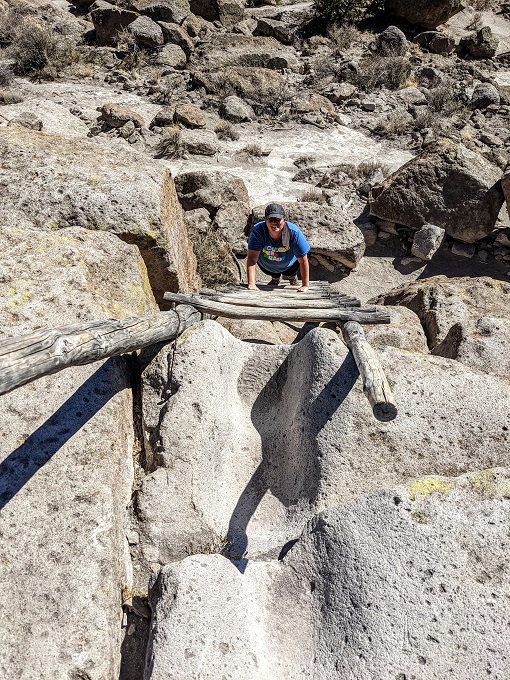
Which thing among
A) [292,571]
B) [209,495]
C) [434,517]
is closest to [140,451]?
[209,495]

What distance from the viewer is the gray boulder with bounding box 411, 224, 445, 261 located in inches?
316

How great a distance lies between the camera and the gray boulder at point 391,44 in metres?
14.9

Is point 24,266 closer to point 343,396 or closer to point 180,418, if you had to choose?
point 180,418

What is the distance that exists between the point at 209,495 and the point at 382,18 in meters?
19.1

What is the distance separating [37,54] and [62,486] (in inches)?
527

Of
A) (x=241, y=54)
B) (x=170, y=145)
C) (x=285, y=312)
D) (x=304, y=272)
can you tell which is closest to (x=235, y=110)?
(x=170, y=145)

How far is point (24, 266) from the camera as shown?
3.60 meters

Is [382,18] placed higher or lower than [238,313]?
higher

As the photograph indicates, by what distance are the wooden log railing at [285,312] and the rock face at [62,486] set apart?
0.65m

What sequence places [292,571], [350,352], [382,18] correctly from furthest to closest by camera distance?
[382,18] < [350,352] < [292,571]

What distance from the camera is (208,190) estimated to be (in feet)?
26.9

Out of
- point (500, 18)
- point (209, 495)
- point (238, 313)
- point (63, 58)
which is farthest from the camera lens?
point (500, 18)

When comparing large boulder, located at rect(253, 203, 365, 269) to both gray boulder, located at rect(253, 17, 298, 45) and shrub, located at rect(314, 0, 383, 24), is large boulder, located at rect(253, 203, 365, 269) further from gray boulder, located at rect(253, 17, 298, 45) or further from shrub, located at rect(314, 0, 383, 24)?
shrub, located at rect(314, 0, 383, 24)

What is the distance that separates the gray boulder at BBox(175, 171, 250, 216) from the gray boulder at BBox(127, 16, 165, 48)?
833 centimetres
